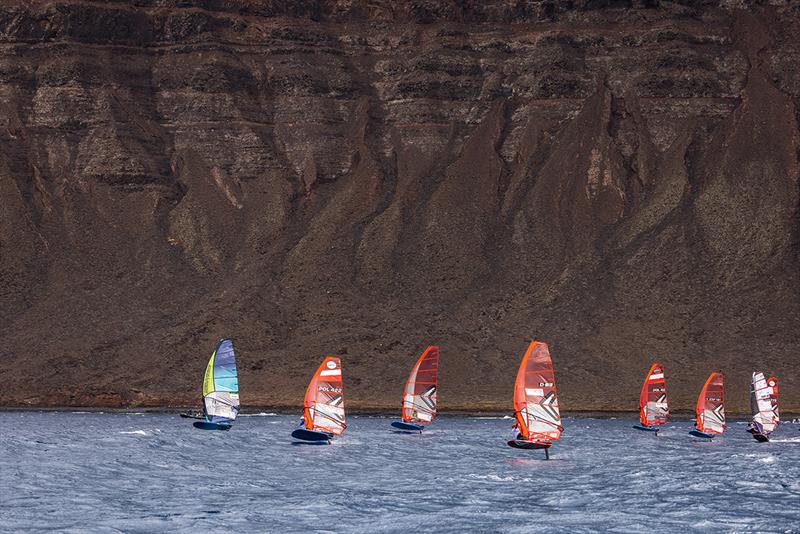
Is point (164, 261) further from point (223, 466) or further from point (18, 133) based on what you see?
point (223, 466)

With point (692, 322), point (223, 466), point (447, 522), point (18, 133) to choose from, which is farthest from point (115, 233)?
point (447, 522)

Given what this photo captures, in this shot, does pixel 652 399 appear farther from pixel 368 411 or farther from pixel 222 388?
pixel 368 411

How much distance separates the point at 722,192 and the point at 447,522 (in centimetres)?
11996

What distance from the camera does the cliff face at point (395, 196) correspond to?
141 meters

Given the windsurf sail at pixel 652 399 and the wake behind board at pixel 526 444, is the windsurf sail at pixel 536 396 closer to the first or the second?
the wake behind board at pixel 526 444

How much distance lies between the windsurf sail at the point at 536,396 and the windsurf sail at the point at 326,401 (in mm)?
17997

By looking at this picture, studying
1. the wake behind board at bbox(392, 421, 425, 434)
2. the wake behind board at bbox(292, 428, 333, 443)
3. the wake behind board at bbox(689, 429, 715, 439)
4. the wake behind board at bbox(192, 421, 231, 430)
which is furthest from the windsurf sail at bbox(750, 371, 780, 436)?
the wake behind board at bbox(192, 421, 231, 430)

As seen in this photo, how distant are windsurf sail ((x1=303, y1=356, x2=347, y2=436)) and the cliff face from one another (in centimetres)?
5104

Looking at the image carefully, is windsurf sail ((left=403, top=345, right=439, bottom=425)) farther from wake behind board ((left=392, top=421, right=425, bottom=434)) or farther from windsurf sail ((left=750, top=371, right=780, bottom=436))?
windsurf sail ((left=750, top=371, right=780, bottom=436))

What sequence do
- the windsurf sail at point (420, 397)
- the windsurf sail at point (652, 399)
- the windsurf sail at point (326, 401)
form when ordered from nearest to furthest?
the windsurf sail at point (326, 401) → the windsurf sail at point (420, 397) → the windsurf sail at point (652, 399)

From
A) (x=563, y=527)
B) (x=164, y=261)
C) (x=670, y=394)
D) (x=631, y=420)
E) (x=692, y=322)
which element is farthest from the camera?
(x=164, y=261)

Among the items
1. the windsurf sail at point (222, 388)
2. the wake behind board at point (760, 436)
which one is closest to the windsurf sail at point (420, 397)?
the windsurf sail at point (222, 388)

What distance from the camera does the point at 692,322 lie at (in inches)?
5630

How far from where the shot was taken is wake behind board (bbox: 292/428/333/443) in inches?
3162
